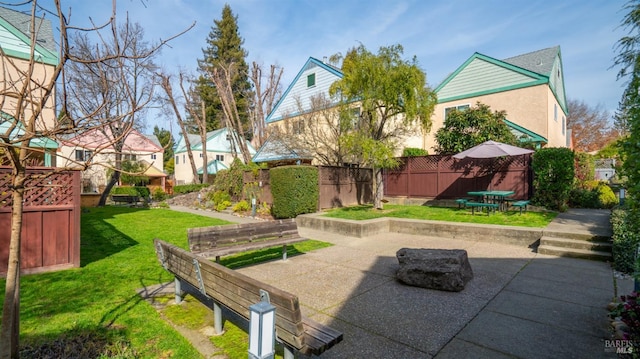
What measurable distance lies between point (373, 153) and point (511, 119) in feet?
35.9

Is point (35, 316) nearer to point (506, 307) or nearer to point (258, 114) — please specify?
point (506, 307)

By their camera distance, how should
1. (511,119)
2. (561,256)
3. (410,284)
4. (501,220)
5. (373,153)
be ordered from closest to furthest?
1. (410,284)
2. (561,256)
3. (501,220)
4. (373,153)
5. (511,119)

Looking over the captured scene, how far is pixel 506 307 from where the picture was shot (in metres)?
4.25

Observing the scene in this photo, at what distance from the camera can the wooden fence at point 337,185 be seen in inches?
567

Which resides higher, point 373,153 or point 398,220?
point 373,153

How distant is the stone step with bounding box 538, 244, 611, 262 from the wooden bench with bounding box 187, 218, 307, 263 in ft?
18.7

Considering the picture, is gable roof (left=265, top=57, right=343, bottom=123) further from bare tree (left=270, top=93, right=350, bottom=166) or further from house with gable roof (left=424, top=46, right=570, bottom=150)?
house with gable roof (left=424, top=46, right=570, bottom=150)

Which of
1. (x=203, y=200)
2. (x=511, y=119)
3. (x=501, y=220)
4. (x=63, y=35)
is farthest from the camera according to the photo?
(x=203, y=200)

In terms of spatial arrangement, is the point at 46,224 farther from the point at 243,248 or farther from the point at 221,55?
the point at 221,55

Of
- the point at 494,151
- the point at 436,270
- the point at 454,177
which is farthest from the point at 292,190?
the point at 436,270

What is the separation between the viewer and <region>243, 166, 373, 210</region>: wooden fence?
14.4 metres

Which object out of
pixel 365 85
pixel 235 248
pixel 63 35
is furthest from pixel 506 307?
pixel 365 85

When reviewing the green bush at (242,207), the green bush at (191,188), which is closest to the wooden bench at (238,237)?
the green bush at (242,207)

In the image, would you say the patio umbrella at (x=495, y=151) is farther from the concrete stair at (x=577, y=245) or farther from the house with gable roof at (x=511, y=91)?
Answer: the concrete stair at (x=577, y=245)
